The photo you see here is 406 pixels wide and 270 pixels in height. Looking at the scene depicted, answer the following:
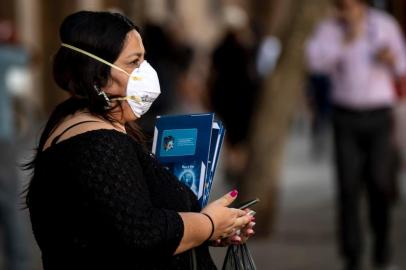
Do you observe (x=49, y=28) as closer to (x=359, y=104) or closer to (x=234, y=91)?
(x=234, y=91)

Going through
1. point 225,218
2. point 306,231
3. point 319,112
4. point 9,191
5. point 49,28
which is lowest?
point 306,231

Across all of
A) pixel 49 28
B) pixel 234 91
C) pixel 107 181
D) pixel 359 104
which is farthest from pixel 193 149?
pixel 49 28

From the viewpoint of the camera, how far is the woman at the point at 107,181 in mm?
3289

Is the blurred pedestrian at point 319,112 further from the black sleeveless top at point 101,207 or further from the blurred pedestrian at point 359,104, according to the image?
the black sleeveless top at point 101,207

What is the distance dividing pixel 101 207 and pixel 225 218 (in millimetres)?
417

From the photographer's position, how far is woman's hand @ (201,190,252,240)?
3.50 meters

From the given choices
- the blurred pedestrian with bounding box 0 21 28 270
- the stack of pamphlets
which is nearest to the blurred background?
the blurred pedestrian with bounding box 0 21 28 270

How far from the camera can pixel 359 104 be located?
310 inches

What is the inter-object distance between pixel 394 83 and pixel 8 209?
267 centimetres

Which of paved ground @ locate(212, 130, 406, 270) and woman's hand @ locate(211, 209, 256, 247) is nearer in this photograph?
woman's hand @ locate(211, 209, 256, 247)

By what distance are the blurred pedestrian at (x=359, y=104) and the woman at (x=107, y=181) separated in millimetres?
4384

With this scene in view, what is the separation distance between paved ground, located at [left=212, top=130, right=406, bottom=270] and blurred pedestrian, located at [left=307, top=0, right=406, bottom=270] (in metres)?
0.56

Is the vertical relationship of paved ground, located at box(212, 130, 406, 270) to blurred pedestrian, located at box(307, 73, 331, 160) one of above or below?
below

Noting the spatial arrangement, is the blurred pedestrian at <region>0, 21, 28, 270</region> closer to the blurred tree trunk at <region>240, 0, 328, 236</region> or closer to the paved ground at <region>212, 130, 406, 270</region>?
the paved ground at <region>212, 130, 406, 270</region>
